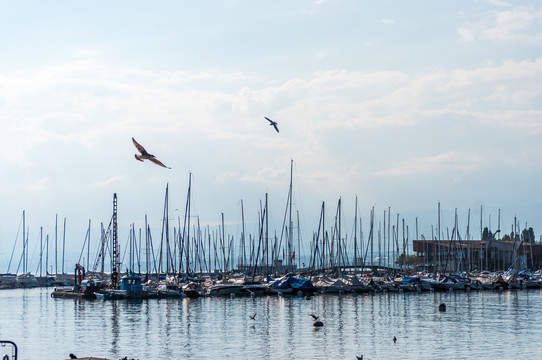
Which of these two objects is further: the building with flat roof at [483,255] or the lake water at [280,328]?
the building with flat roof at [483,255]

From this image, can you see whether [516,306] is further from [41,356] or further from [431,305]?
[41,356]

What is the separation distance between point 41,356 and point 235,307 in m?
38.2

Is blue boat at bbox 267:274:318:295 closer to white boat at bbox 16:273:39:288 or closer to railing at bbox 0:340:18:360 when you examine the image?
railing at bbox 0:340:18:360

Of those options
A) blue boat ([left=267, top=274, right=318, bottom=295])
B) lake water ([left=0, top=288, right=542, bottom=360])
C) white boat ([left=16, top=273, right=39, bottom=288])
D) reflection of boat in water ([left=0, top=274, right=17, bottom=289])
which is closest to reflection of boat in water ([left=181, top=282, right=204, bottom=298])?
lake water ([left=0, top=288, right=542, bottom=360])

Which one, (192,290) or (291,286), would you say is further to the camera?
(291,286)

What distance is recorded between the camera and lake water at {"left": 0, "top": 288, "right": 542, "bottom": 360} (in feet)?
160

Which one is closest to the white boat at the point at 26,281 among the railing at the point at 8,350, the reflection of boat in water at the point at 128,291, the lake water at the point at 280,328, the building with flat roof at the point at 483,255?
the lake water at the point at 280,328

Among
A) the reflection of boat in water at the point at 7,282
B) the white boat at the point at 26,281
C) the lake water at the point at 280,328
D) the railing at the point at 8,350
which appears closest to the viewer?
the railing at the point at 8,350

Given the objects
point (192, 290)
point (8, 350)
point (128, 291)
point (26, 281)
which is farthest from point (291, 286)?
Answer: point (26, 281)

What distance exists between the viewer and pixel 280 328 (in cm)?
6194

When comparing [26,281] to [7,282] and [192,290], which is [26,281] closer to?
[7,282]

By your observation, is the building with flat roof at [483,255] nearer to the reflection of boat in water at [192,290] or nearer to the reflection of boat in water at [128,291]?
the reflection of boat in water at [192,290]

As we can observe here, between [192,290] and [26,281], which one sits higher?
[192,290]

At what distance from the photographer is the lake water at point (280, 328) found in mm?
48656
